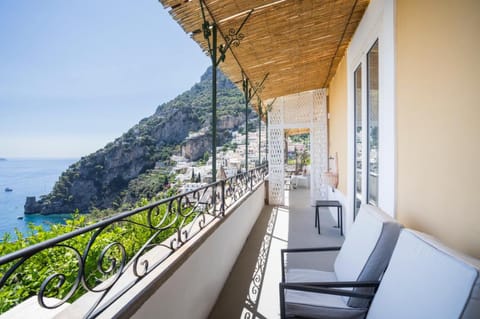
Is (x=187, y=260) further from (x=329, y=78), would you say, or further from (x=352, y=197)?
(x=329, y=78)

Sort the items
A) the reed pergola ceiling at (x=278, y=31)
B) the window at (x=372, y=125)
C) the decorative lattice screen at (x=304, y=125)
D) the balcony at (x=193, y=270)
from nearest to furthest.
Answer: the balcony at (x=193, y=270), the reed pergola ceiling at (x=278, y=31), the window at (x=372, y=125), the decorative lattice screen at (x=304, y=125)

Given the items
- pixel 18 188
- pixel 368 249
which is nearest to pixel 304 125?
pixel 368 249

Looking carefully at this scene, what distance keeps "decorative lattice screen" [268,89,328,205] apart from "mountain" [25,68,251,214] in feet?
13.9

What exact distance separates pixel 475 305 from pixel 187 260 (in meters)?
1.66

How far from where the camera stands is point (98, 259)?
1306mm

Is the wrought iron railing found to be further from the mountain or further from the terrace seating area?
the mountain

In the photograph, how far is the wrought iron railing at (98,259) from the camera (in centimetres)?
109

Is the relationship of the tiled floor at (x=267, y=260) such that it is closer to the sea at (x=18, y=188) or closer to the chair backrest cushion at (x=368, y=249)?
the chair backrest cushion at (x=368, y=249)

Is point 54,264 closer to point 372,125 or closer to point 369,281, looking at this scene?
point 369,281

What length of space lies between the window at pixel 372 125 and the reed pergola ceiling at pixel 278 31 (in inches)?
27.3

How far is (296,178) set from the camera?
1220cm

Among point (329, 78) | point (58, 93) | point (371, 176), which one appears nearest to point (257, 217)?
point (371, 176)

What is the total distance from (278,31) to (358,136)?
1932 millimetres

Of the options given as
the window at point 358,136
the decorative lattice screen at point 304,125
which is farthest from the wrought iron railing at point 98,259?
the decorative lattice screen at point 304,125
